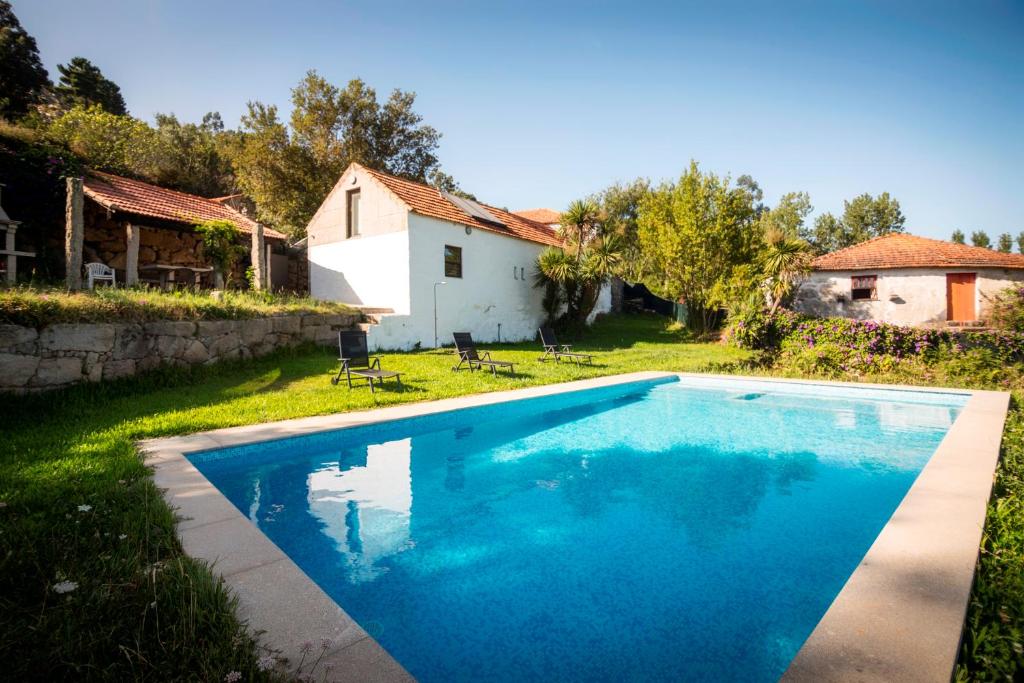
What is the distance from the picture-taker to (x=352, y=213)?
17422 mm

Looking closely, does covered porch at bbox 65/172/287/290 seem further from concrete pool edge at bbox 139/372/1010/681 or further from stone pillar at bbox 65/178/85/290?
concrete pool edge at bbox 139/372/1010/681

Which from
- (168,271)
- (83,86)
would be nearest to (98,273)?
(168,271)

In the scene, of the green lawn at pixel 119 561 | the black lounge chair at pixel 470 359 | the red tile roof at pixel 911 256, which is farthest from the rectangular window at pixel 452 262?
the red tile roof at pixel 911 256

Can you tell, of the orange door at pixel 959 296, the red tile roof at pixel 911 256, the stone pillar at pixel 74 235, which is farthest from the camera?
the orange door at pixel 959 296

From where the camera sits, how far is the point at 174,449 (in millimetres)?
5418

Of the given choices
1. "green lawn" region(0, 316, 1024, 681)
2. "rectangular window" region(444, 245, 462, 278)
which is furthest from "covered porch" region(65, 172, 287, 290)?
"green lawn" region(0, 316, 1024, 681)

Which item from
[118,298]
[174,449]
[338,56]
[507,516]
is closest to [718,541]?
[507,516]

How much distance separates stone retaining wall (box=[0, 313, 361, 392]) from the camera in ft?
23.4

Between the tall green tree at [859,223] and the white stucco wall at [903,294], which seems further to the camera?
the tall green tree at [859,223]

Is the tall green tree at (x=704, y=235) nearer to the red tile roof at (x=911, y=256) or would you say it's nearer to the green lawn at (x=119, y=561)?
the red tile roof at (x=911, y=256)

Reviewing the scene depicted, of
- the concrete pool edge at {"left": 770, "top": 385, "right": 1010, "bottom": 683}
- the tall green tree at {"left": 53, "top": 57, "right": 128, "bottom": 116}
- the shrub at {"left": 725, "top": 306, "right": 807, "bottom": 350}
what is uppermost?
the tall green tree at {"left": 53, "top": 57, "right": 128, "bottom": 116}

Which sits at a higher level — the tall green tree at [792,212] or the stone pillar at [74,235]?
the tall green tree at [792,212]

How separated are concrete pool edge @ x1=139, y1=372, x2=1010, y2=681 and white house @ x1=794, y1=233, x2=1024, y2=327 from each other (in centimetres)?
2081

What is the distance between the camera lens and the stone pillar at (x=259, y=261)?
43.5 feet
